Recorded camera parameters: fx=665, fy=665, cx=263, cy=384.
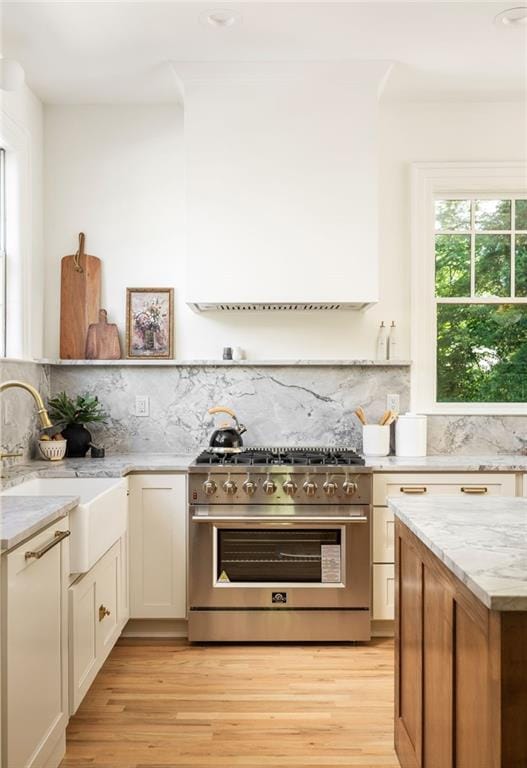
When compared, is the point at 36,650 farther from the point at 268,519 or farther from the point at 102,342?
the point at 102,342

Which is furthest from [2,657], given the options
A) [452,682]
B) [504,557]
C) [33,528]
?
[504,557]

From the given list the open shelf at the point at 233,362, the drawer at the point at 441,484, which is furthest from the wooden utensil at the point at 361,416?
the drawer at the point at 441,484

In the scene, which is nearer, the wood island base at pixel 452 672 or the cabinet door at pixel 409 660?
the wood island base at pixel 452 672

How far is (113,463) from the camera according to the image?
11.1ft

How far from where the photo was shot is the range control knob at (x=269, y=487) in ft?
10.8

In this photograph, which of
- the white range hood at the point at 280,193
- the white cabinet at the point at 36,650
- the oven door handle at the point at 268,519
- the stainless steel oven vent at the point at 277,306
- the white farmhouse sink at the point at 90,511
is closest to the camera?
the white cabinet at the point at 36,650

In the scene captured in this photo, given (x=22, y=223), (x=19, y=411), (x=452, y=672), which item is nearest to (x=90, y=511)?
(x=19, y=411)

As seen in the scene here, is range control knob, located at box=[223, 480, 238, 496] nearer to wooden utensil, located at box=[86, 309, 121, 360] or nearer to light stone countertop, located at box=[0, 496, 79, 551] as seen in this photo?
light stone countertop, located at box=[0, 496, 79, 551]

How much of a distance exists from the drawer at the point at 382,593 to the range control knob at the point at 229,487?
825mm

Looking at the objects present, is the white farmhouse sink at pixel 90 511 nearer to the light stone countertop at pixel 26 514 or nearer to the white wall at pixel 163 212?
the light stone countertop at pixel 26 514

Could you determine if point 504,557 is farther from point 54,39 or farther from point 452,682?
point 54,39

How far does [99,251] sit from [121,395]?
872mm

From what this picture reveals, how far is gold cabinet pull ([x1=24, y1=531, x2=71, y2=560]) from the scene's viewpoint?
1.94m

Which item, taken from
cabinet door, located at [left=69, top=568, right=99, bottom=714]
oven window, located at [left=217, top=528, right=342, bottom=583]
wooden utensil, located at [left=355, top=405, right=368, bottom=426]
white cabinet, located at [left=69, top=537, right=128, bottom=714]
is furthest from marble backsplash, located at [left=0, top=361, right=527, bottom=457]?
cabinet door, located at [left=69, top=568, right=99, bottom=714]
